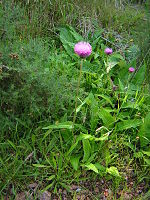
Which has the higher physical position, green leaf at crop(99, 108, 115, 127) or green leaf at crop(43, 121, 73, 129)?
green leaf at crop(43, 121, 73, 129)

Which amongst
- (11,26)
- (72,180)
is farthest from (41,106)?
(11,26)

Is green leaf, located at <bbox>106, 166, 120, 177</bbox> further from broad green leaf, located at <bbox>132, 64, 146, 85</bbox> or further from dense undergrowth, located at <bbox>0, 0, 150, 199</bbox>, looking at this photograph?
broad green leaf, located at <bbox>132, 64, 146, 85</bbox>

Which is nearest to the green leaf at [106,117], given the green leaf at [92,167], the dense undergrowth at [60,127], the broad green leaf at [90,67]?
the dense undergrowth at [60,127]

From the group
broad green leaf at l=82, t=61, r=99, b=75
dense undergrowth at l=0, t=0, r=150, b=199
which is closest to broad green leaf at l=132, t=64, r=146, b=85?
dense undergrowth at l=0, t=0, r=150, b=199

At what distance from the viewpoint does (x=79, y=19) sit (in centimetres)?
258

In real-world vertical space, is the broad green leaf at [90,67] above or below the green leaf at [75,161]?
above

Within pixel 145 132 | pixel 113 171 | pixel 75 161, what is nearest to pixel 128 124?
pixel 145 132

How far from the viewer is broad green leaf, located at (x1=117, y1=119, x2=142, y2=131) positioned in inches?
66.2

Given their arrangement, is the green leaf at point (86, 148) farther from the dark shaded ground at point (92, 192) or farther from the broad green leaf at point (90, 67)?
the broad green leaf at point (90, 67)

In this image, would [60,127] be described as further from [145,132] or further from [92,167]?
[145,132]

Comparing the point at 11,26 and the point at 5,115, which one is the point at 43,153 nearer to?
the point at 5,115

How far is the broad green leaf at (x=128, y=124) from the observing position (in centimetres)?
168

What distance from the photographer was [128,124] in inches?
66.8

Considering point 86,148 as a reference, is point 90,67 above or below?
above
